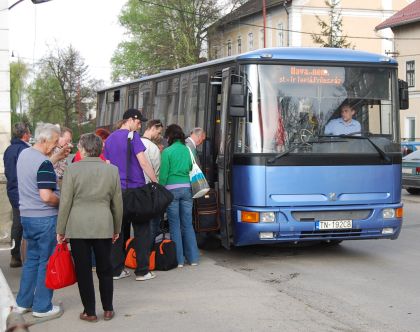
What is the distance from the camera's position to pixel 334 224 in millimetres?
9023

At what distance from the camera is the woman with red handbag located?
240 inches

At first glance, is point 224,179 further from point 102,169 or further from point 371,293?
point 102,169

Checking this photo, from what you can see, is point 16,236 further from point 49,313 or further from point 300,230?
point 300,230

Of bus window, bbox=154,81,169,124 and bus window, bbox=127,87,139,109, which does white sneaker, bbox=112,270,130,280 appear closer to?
bus window, bbox=154,81,169,124

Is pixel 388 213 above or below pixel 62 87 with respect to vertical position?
below

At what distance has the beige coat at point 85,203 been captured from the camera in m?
6.09

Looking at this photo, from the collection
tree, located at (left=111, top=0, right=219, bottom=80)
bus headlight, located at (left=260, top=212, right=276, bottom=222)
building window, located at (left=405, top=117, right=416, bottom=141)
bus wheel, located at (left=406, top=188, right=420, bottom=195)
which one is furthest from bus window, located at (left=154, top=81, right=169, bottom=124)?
tree, located at (left=111, top=0, right=219, bottom=80)

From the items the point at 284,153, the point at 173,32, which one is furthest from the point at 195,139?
the point at 173,32

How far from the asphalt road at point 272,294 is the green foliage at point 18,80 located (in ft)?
214

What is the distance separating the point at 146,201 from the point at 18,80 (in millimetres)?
70157

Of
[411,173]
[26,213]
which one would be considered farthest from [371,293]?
[411,173]

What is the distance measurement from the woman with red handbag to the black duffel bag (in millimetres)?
1539

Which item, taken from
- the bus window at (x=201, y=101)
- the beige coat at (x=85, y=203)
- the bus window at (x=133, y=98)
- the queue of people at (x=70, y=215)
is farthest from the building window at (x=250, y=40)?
the beige coat at (x=85, y=203)

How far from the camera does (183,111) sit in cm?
1187
